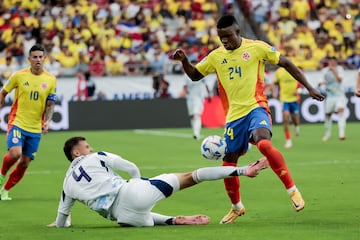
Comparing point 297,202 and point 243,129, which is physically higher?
point 243,129

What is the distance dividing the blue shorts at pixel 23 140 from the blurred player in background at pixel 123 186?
13.3 feet

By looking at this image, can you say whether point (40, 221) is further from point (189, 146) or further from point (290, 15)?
point (290, 15)

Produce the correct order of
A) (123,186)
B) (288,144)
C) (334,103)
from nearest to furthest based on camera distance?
(123,186), (288,144), (334,103)

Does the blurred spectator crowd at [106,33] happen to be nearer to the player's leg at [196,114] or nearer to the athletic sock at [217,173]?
the player's leg at [196,114]

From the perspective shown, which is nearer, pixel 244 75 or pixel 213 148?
pixel 213 148

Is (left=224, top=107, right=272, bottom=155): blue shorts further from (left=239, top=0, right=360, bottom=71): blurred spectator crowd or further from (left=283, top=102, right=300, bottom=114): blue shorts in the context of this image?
(left=239, top=0, right=360, bottom=71): blurred spectator crowd

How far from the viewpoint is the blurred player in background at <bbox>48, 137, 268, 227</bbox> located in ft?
33.5

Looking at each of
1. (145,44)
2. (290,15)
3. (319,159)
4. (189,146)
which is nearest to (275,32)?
(290,15)

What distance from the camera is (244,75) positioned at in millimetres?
11305

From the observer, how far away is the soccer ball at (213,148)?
10836 mm

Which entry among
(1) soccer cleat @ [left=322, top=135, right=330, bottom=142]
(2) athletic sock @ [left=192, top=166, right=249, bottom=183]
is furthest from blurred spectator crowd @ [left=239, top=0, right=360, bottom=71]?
(2) athletic sock @ [left=192, top=166, right=249, bottom=183]

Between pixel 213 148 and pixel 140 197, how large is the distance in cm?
121

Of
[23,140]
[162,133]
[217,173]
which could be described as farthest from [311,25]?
[217,173]

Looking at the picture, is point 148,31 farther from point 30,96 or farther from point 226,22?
point 226,22
